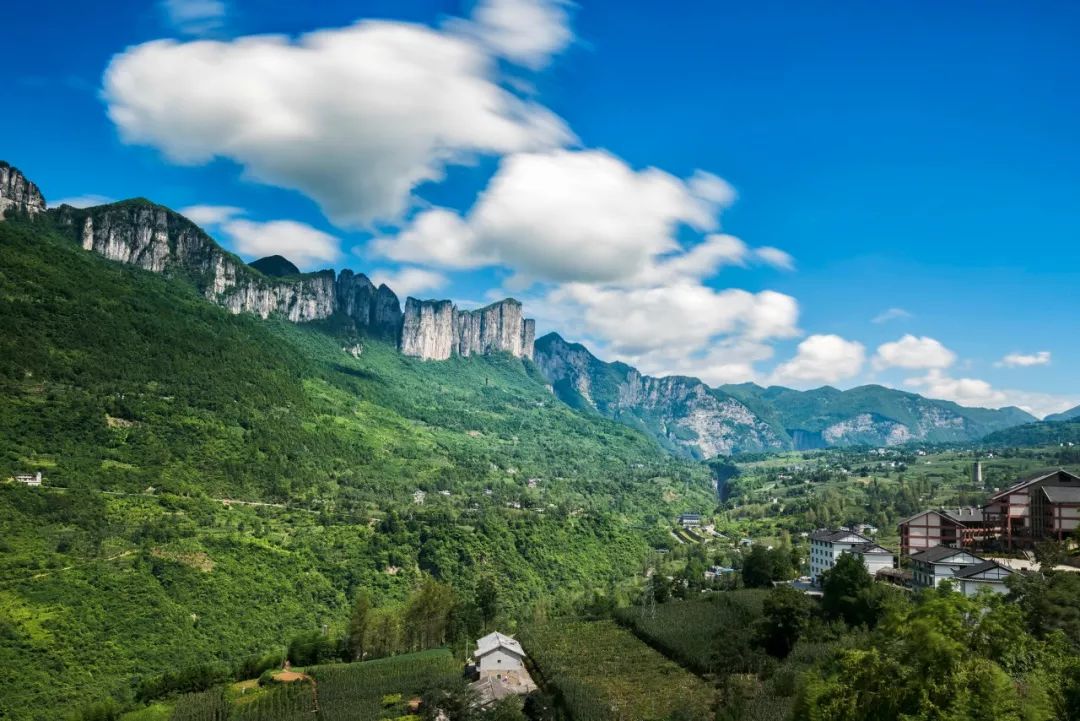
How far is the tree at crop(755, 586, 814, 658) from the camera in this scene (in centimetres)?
4709

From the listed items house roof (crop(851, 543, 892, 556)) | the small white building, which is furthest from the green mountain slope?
house roof (crop(851, 543, 892, 556))

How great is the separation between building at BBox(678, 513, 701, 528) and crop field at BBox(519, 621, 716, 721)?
96248 millimetres

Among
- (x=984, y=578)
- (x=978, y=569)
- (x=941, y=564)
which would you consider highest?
(x=978, y=569)

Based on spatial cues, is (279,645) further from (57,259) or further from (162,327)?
(57,259)

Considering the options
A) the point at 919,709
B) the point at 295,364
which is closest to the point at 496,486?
the point at 295,364

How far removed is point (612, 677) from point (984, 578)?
24233 mm

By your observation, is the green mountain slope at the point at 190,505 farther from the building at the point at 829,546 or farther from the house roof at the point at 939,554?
the house roof at the point at 939,554

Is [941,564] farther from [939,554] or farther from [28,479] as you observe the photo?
[28,479]

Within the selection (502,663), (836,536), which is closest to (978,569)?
(836,536)

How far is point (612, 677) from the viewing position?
49.9 meters

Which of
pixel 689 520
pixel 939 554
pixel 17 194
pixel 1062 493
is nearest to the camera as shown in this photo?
pixel 939 554

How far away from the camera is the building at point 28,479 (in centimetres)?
7725

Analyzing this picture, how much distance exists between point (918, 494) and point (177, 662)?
125m

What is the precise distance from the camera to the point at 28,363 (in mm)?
101188
